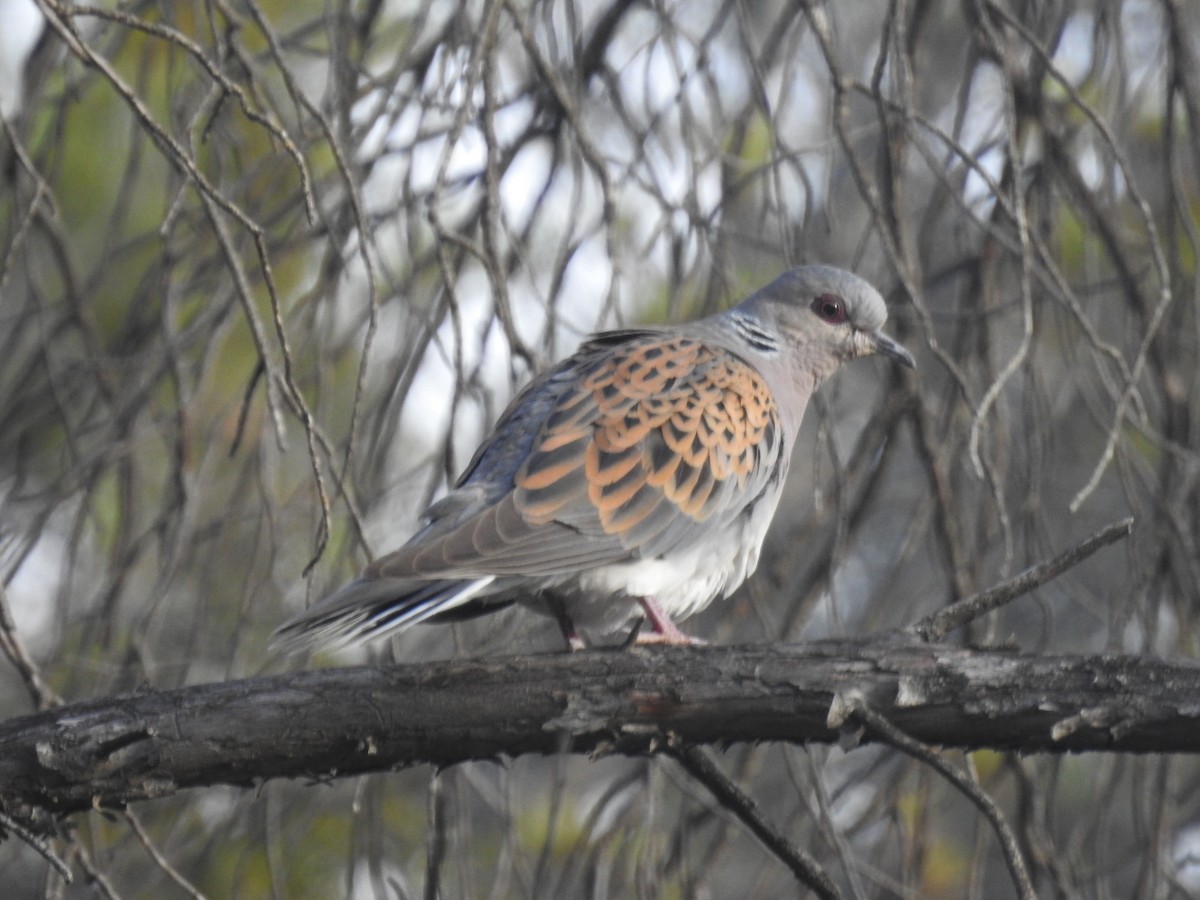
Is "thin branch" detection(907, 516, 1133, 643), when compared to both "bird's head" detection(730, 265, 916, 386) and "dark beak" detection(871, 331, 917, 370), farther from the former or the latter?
"bird's head" detection(730, 265, 916, 386)

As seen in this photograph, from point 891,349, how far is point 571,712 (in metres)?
1.62

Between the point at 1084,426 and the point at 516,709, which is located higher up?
the point at 1084,426

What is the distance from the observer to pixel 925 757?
2014 mm

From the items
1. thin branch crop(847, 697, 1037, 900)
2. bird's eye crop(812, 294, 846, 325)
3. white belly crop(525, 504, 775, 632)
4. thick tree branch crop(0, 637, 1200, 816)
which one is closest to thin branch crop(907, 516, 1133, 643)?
thick tree branch crop(0, 637, 1200, 816)

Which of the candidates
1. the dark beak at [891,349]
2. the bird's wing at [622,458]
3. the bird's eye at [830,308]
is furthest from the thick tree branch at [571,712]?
the bird's eye at [830,308]

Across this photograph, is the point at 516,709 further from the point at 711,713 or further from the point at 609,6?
the point at 609,6

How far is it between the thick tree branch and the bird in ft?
1.25

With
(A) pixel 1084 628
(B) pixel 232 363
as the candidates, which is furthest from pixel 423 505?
(A) pixel 1084 628

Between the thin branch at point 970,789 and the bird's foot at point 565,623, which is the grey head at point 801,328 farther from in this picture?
the thin branch at point 970,789

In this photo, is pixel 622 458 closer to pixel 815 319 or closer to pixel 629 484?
pixel 629 484

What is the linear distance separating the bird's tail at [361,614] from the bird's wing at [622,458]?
228 mm

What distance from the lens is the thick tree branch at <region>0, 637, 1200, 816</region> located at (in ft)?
7.34

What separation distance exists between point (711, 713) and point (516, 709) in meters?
0.32

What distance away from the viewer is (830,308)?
3986 millimetres
